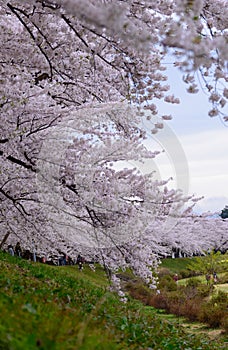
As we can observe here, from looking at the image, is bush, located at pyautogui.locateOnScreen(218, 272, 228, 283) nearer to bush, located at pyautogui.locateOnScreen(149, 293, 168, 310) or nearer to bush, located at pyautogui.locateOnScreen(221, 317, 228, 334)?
bush, located at pyautogui.locateOnScreen(149, 293, 168, 310)

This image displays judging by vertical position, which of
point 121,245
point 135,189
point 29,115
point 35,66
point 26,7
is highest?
point 26,7

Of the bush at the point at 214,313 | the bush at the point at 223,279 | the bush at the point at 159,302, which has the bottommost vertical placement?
the bush at the point at 214,313

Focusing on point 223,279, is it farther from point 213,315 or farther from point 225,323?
point 225,323

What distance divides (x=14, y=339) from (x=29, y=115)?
5.78 metres

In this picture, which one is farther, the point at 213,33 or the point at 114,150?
the point at 114,150

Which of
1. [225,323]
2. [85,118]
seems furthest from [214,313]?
[85,118]

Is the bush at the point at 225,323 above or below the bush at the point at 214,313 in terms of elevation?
below

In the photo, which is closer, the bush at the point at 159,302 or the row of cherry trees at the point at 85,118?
the row of cherry trees at the point at 85,118

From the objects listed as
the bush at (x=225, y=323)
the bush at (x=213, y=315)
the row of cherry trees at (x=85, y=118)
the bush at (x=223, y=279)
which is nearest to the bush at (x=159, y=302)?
the bush at (x=213, y=315)

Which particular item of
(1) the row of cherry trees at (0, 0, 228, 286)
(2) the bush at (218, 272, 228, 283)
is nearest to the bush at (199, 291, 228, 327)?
(1) the row of cherry trees at (0, 0, 228, 286)

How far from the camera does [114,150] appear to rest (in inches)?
353

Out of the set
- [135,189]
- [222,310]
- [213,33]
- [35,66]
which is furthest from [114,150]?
[222,310]

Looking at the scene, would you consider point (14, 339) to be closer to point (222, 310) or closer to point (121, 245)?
point (121, 245)

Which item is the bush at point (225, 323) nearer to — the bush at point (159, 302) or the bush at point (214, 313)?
the bush at point (214, 313)
